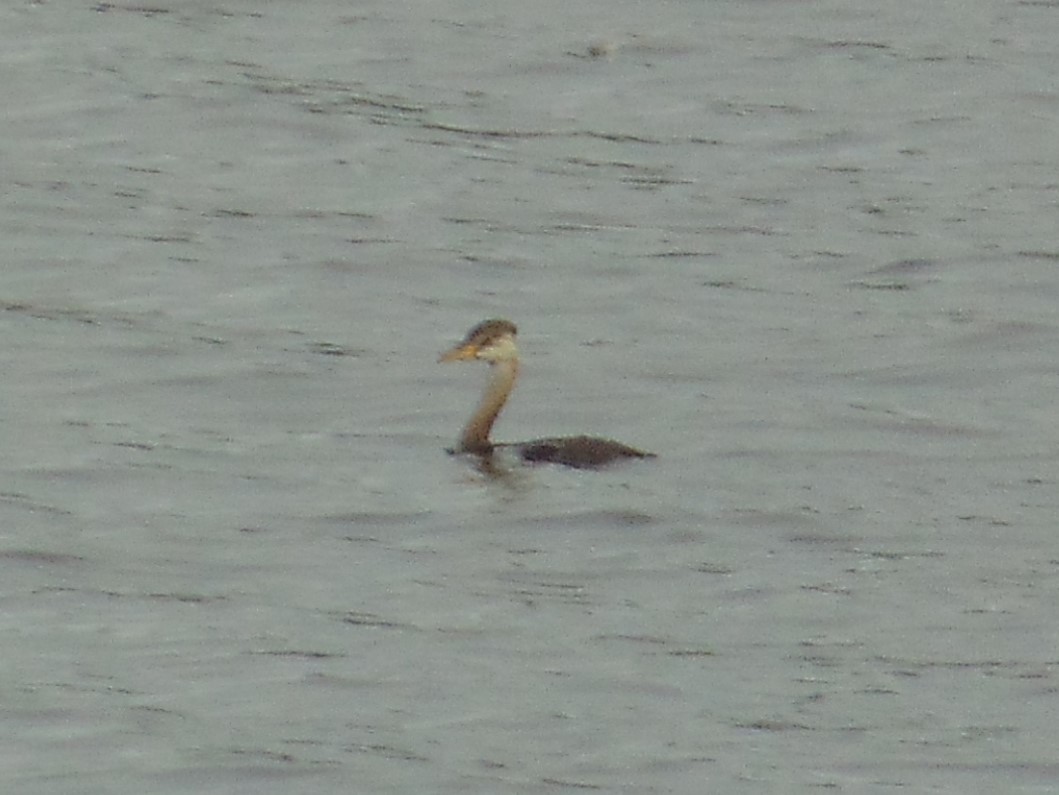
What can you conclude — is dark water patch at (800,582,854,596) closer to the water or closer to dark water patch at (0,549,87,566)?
the water

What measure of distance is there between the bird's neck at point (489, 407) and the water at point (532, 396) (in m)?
0.18

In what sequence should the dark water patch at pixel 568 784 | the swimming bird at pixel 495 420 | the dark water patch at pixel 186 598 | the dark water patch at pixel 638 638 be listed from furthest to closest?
the swimming bird at pixel 495 420 < the dark water patch at pixel 186 598 < the dark water patch at pixel 638 638 < the dark water patch at pixel 568 784

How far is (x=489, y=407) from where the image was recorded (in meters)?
15.3

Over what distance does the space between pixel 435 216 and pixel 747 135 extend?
8.76ft

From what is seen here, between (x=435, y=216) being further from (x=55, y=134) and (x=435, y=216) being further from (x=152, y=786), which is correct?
(x=152, y=786)

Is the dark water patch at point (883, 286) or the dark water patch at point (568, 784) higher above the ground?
the dark water patch at point (568, 784)

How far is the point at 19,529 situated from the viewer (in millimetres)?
13516

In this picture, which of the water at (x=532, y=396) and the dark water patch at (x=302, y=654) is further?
the dark water patch at (x=302, y=654)

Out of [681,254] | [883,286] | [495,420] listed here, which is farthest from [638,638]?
[681,254]

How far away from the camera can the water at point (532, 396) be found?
36.3 ft

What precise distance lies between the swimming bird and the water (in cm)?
17

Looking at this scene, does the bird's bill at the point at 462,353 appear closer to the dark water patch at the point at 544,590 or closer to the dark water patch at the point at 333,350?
the dark water patch at the point at 333,350

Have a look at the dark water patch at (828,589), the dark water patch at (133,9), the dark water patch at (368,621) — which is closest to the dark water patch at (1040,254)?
the dark water patch at (828,589)

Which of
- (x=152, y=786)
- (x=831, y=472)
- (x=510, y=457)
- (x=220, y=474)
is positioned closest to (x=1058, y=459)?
(x=831, y=472)
